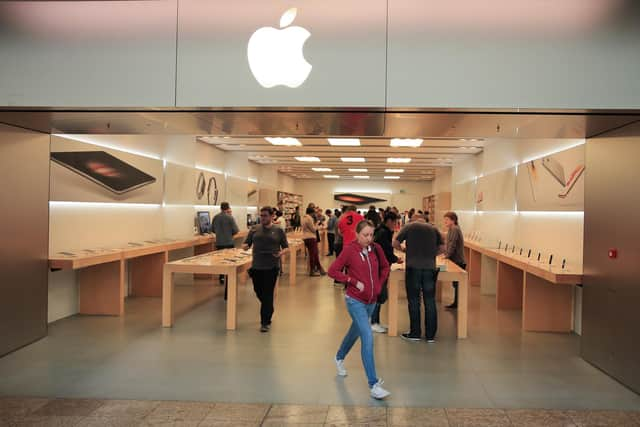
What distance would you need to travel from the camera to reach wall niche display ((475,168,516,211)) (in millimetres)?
9320

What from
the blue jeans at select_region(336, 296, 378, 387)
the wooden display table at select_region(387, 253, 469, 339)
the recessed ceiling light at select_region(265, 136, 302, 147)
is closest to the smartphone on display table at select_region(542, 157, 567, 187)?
the wooden display table at select_region(387, 253, 469, 339)

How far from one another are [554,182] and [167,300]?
5.57 m

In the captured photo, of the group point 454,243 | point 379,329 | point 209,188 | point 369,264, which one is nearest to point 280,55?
point 369,264

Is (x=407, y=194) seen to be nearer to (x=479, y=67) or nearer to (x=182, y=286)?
(x=182, y=286)

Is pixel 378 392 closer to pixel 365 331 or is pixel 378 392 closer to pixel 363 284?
pixel 365 331

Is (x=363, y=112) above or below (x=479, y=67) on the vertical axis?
below

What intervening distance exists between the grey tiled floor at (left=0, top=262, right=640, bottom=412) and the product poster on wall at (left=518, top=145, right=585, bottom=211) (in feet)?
5.89

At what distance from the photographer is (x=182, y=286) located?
33.6 ft

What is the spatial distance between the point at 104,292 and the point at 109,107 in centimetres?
403

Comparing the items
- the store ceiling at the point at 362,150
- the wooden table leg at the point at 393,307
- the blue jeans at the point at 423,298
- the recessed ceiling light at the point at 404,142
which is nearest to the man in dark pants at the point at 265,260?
the wooden table leg at the point at 393,307

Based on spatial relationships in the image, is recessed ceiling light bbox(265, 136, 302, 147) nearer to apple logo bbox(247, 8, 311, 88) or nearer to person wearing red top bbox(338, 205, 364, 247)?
person wearing red top bbox(338, 205, 364, 247)

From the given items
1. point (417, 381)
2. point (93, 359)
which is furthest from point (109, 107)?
point (417, 381)

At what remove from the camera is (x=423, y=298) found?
619 cm

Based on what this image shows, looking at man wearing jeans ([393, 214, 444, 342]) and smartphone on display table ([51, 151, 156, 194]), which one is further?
smartphone on display table ([51, 151, 156, 194])
